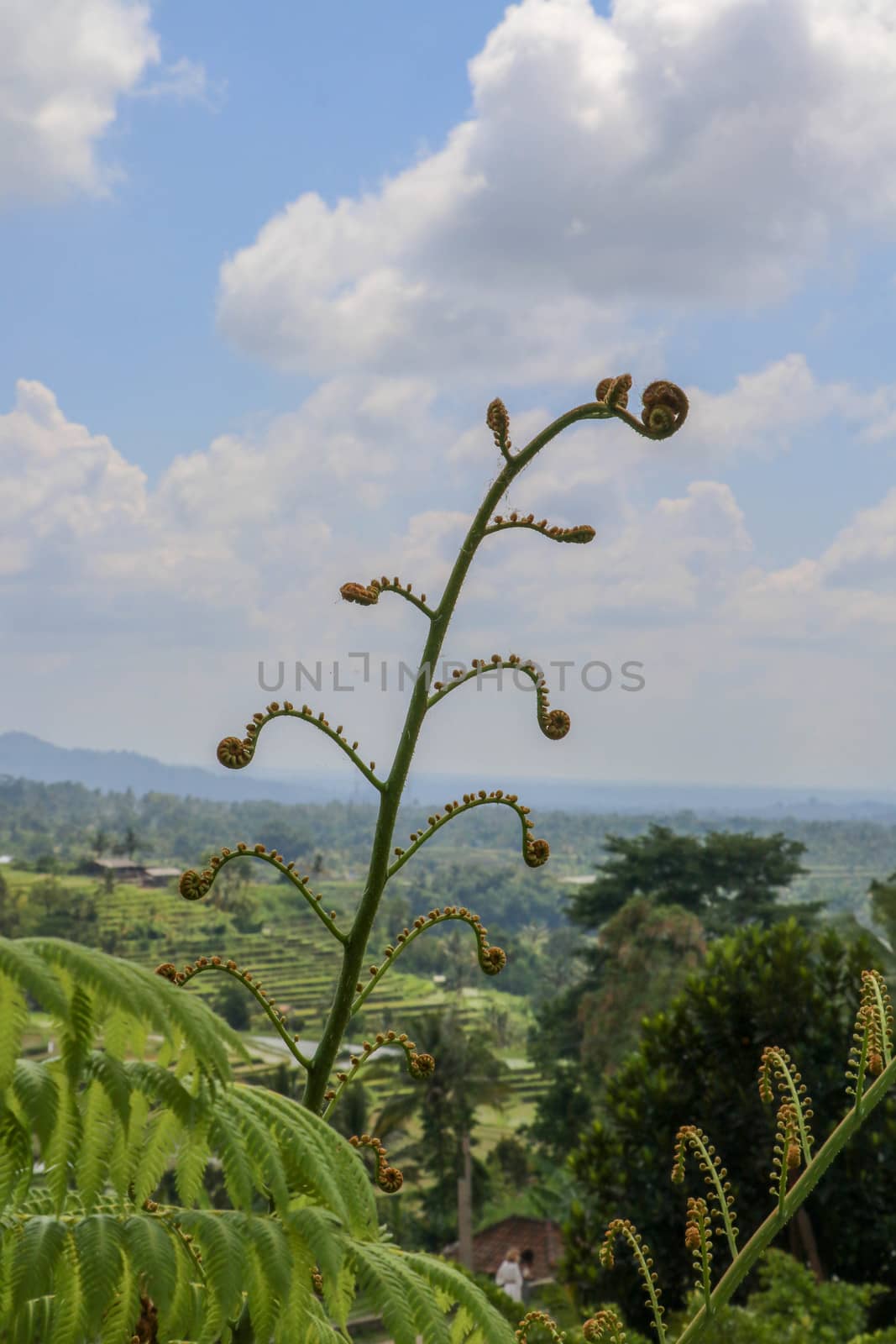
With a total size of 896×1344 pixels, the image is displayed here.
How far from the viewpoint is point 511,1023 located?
82.9m

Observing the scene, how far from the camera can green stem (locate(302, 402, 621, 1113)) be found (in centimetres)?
171

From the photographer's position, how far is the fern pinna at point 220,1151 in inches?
52.7

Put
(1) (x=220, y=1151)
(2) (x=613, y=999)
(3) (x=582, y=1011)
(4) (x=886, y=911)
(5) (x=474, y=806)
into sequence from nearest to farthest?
(1) (x=220, y=1151)
(5) (x=474, y=806)
(4) (x=886, y=911)
(2) (x=613, y=999)
(3) (x=582, y=1011)

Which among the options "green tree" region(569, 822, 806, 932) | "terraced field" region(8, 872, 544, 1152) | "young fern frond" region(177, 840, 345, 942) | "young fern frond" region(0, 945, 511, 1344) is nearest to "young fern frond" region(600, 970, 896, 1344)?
"young fern frond" region(0, 945, 511, 1344)

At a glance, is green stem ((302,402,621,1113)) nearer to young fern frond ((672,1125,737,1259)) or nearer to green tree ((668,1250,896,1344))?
young fern frond ((672,1125,737,1259))

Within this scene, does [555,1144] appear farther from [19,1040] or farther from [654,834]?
[19,1040]

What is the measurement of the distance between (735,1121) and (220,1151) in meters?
9.02

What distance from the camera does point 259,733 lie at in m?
1.75

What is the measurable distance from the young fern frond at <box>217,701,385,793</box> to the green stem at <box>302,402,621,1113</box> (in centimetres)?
4

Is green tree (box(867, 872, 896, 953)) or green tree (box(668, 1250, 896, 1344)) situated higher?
green tree (box(867, 872, 896, 953))

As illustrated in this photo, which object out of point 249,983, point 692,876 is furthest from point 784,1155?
point 692,876

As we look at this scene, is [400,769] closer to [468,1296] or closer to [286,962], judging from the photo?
[468,1296]

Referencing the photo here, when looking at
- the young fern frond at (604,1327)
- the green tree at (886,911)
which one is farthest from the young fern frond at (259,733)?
the green tree at (886,911)

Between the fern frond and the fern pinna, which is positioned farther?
the fern frond
